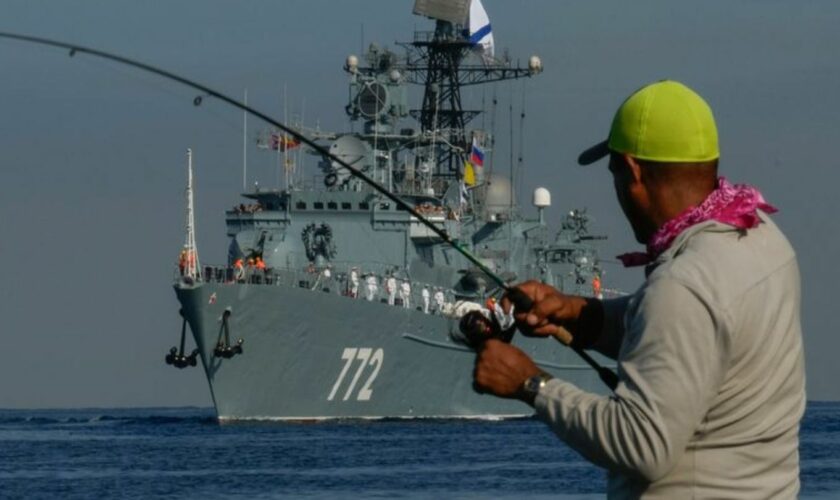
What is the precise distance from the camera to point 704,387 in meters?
3.77

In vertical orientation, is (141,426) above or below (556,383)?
below

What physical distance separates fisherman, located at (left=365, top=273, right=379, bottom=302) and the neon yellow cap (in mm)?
46061

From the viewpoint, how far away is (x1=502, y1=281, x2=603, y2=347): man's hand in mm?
4531

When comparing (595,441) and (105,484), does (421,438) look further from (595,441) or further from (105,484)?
(595,441)

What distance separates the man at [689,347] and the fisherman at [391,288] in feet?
151

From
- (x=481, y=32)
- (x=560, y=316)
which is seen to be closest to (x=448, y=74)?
(x=481, y=32)

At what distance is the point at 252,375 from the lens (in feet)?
156

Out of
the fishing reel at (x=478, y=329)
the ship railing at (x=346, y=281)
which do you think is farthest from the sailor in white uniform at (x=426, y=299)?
the fishing reel at (x=478, y=329)

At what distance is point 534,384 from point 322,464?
3229cm

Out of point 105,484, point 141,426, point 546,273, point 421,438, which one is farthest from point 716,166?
point 141,426

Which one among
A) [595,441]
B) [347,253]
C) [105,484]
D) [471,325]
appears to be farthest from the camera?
[347,253]

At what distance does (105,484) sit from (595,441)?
2893 cm

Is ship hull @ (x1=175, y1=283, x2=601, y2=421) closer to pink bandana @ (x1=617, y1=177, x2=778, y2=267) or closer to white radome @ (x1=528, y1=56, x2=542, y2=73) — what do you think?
white radome @ (x1=528, y1=56, x2=542, y2=73)

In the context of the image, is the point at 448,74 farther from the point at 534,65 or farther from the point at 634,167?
the point at 634,167
